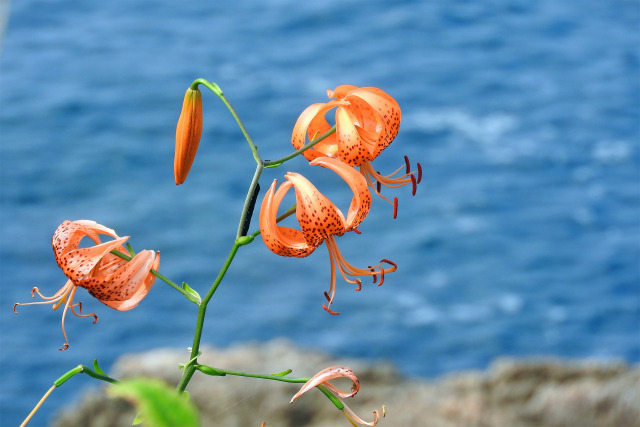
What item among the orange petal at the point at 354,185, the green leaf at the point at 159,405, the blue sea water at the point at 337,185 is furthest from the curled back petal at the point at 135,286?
the blue sea water at the point at 337,185

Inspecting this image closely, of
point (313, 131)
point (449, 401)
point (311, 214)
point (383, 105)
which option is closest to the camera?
point (311, 214)

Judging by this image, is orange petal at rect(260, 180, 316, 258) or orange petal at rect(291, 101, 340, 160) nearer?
orange petal at rect(260, 180, 316, 258)

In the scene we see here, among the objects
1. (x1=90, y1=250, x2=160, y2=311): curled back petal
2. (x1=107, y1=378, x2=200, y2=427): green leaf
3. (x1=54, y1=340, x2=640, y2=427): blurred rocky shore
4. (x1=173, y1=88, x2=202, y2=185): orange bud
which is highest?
(x1=107, y1=378, x2=200, y2=427): green leaf

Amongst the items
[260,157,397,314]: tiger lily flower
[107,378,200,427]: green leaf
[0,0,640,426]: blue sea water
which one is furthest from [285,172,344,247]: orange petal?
[0,0,640,426]: blue sea water

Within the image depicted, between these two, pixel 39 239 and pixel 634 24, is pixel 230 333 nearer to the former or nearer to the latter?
pixel 39 239

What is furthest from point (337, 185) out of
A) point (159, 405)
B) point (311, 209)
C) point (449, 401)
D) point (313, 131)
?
point (159, 405)

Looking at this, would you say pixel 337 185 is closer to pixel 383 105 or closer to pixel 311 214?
pixel 383 105

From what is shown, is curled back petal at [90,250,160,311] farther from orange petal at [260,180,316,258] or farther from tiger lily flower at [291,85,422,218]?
tiger lily flower at [291,85,422,218]
